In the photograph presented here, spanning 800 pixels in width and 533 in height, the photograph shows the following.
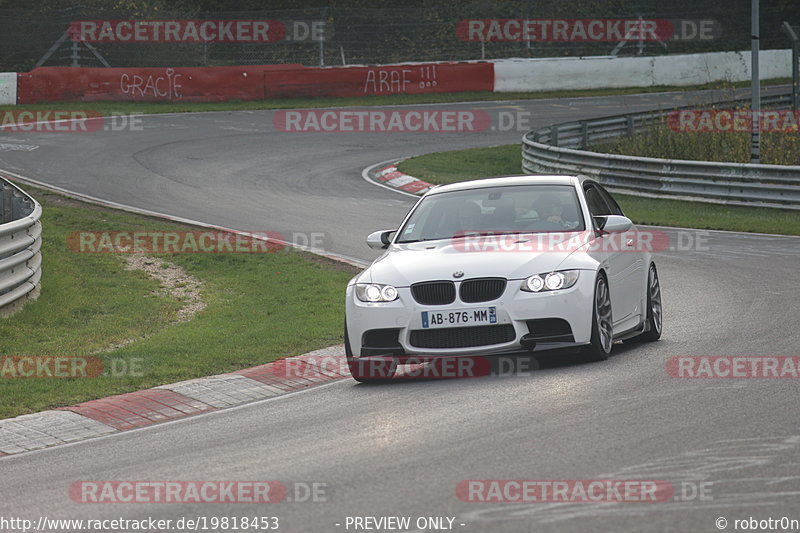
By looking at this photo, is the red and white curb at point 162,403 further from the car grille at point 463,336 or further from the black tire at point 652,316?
the black tire at point 652,316

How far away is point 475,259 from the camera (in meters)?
9.93

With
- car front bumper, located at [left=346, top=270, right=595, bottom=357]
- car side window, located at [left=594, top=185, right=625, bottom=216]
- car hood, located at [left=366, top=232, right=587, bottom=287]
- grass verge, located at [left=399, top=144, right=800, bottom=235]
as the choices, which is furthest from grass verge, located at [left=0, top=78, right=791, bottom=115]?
car front bumper, located at [left=346, top=270, right=595, bottom=357]

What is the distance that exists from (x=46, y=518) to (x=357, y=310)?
3.98 metres

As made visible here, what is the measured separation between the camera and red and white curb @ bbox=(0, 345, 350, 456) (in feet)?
28.5

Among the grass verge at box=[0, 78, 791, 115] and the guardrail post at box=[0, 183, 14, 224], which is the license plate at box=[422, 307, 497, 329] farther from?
the grass verge at box=[0, 78, 791, 115]

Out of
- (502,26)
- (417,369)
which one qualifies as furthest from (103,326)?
(502,26)

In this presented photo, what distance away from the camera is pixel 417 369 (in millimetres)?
10633

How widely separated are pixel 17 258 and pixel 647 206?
46.5 feet

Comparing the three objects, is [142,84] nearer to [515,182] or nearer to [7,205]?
[7,205]

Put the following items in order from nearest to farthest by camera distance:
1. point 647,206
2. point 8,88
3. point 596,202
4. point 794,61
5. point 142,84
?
1. point 596,202
2. point 647,206
3. point 794,61
4. point 8,88
5. point 142,84

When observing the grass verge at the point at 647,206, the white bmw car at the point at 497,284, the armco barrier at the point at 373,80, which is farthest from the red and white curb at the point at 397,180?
the white bmw car at the point at 497,284

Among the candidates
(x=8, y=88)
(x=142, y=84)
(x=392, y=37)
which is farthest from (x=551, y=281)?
(x=392, y=37)

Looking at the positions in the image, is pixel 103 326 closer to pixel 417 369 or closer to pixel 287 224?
pixel 417 369

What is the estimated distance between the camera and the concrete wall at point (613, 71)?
44438mm
